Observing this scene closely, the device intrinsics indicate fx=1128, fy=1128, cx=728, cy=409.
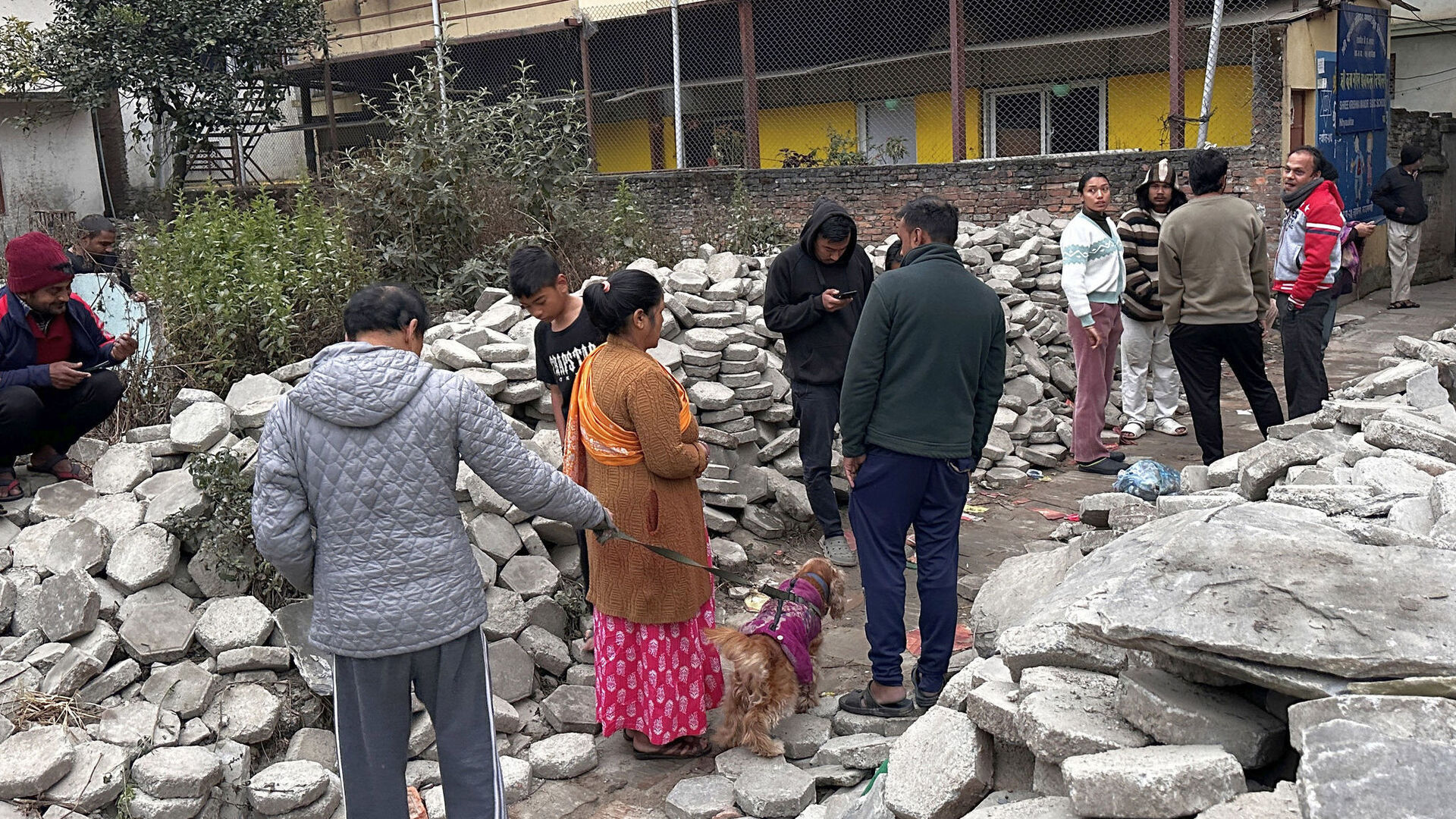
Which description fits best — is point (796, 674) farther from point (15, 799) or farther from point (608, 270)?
point (608, 270)

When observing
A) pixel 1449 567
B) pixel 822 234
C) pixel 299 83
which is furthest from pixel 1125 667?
pixel 299 83

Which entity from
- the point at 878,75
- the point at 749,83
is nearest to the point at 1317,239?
the point at 749,83

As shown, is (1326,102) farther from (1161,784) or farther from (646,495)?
(1161,784)

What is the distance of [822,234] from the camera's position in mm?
5473

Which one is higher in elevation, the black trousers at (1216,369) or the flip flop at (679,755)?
the black trousers at (1216,369)

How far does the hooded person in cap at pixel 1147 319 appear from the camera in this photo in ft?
25.0

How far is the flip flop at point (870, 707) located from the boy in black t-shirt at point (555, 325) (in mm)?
1189

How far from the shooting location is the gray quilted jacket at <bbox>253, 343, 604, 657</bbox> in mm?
3055

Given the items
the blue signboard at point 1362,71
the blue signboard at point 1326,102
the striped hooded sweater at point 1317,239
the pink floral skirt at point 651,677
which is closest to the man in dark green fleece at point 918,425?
the pink floral skirt at point 651,677

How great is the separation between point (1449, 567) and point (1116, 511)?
7.22 ft

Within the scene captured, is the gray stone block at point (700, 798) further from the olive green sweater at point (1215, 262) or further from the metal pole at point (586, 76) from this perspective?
the metal pole at point (586, 76)

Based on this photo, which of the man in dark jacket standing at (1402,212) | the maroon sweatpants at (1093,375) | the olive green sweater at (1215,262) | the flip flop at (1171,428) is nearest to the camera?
the olive green sweater at (1215,262)

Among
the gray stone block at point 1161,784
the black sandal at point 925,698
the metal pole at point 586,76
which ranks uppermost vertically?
the metal pole at point 586,76

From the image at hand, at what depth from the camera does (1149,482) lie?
5.70 m
